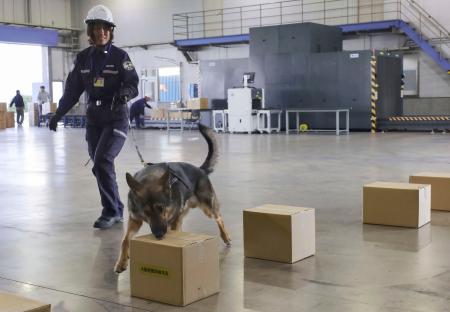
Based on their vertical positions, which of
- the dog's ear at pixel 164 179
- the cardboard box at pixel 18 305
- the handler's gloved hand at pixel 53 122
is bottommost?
the cardboard box at pixel 18 305

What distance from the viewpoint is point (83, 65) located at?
17.8ft

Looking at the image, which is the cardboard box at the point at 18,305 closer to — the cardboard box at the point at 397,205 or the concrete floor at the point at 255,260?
the concrete floor at the point at 255,260

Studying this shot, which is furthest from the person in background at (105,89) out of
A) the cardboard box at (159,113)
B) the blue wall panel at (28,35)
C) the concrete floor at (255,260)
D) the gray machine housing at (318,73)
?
the blue wall panel at (28,35)

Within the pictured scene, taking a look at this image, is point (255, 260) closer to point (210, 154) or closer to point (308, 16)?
point (210, 154)

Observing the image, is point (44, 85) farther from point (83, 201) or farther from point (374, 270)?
point (374, 270)

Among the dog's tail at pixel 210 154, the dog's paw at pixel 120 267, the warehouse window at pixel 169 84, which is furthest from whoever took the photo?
the warehouse window at pixel 169 84

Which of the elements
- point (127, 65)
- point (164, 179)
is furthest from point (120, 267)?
point (127, 65)

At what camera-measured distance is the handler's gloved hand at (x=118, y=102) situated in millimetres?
5220

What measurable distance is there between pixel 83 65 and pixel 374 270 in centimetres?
323

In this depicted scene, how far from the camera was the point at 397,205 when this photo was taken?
210 inches

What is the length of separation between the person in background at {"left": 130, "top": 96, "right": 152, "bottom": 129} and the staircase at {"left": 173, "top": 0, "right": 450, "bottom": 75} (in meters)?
3.54

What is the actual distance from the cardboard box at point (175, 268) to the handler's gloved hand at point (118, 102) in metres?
2.08

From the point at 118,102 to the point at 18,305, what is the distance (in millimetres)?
3198

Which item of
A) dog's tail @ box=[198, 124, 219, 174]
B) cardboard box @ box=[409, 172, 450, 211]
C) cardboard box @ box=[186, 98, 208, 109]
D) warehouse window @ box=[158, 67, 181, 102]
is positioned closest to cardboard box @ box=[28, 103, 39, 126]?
warehouse window @ box=[158, 67, 181, 102]
